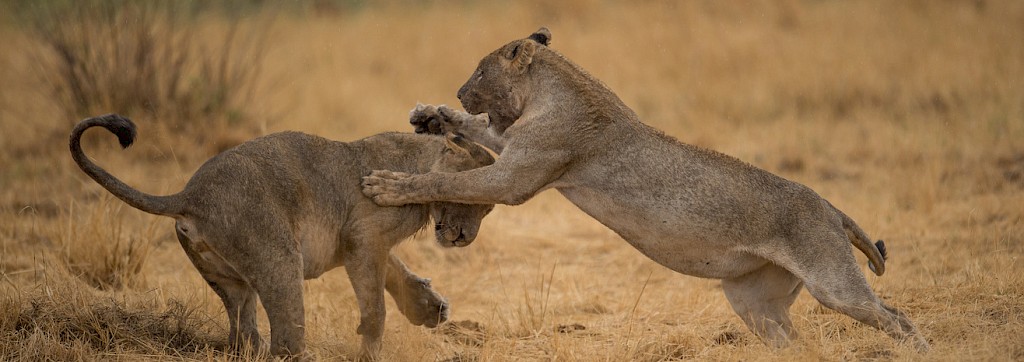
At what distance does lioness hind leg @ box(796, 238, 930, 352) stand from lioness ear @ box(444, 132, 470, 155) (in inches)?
77.5

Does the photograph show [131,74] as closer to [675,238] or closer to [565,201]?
[565,201]

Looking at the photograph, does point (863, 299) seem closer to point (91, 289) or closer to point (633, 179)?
point (633, 179)

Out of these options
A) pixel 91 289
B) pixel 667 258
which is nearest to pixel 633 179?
pixel 667 258

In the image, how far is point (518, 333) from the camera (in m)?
7.20

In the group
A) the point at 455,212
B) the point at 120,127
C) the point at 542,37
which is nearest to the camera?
the point at 120,127

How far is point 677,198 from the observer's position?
615 cm

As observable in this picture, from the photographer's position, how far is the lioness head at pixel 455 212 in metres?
6.36

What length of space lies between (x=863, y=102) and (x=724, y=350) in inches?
316

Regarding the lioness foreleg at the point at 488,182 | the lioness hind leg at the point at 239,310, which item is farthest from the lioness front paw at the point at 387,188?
the lioness hind leg at the point at 239,310

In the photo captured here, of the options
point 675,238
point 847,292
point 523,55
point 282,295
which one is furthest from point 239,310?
point 847,292

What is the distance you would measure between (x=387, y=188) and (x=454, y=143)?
A: 543mm

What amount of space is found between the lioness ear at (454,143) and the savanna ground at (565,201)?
3.88 ft

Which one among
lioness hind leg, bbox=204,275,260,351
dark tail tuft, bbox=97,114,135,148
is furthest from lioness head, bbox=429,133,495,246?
dark tail tuft, bbox=97,114,135,148

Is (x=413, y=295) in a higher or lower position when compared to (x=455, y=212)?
lower
